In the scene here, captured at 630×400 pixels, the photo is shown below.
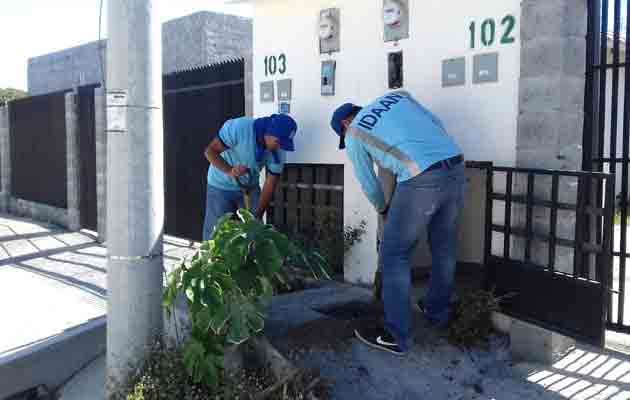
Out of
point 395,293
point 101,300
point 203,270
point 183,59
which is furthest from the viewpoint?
point 183,59

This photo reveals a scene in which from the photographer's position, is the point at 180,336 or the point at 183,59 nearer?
the point at 180,336

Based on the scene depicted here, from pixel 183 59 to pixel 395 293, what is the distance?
13835 mm

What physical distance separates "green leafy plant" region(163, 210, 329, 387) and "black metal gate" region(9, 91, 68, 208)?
7832 millimetres

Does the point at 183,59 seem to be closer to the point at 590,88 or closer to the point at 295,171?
the point at 295,171

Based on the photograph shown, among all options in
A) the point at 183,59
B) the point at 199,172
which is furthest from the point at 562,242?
the point at 183,59

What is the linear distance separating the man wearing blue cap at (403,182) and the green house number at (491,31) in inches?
29.9

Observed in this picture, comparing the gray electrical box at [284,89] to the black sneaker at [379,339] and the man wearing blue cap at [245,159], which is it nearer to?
the man wearing blue cap at [245,159]

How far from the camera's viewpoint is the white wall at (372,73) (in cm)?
396

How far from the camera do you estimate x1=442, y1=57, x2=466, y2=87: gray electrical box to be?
4164 millimetres

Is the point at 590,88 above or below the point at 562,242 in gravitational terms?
above

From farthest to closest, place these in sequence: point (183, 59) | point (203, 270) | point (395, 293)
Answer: point (183, 59) → point (395, 293) → point (203, 270)

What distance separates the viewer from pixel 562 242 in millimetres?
3504

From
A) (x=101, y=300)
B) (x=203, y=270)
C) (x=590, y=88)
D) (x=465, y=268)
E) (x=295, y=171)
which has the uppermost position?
(x=590, y=88)

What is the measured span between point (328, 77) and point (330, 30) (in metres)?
0.40
